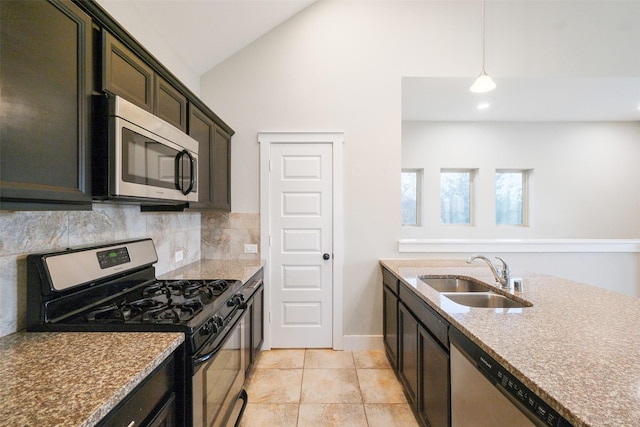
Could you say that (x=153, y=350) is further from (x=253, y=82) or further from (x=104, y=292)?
(x=253, y=82)

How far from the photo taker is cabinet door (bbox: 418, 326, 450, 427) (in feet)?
4.44

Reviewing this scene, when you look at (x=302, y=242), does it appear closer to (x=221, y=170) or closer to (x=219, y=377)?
(x=221, y=170)

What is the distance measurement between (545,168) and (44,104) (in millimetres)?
5839

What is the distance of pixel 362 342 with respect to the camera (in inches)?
110

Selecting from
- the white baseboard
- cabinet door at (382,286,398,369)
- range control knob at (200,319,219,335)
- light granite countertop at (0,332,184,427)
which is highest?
light granite countertop at (0,332,184,427)

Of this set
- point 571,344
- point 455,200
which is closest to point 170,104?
point 571,344

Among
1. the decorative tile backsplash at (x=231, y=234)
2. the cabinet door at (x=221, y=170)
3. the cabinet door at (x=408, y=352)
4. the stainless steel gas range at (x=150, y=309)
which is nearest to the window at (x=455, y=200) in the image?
the cabinet door at (x=408, y=352)

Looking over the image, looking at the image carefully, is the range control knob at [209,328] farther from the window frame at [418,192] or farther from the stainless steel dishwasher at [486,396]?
the window frame at [418,192]

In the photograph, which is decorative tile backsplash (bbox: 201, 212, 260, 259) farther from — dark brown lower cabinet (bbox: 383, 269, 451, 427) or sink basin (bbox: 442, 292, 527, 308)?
sink basin (bbox: 442, 292, 527, 308)

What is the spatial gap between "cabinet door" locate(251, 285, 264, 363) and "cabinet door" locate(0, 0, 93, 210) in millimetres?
1560

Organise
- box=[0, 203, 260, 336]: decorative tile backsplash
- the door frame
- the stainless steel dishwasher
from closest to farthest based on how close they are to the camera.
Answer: the stainless steel dishwasher < box=[0, 203, 260, 336]: decorative tile backsplash < the door frame

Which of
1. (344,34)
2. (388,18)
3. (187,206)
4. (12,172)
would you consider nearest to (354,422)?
(187,206)

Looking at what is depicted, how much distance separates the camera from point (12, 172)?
80 centimetres

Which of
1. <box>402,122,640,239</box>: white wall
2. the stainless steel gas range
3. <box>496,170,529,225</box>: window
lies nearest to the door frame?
the stainless steel gas range
